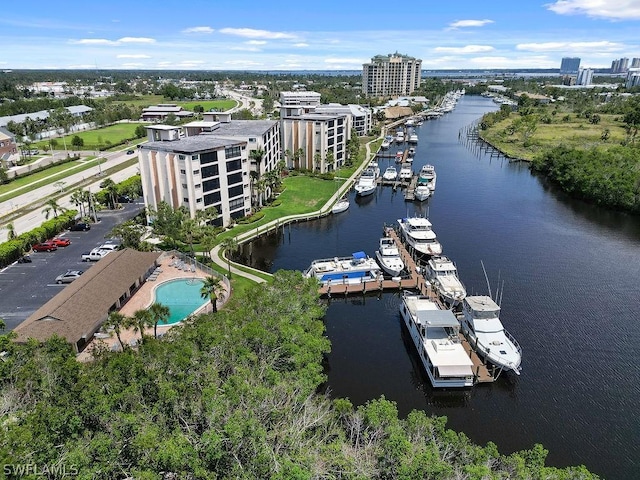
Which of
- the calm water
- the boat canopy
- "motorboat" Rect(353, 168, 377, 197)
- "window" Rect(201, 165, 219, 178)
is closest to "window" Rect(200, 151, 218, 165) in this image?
"window" Rect(201, 165, 219, 178)

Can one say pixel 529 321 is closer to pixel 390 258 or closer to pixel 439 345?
pixel 439 345

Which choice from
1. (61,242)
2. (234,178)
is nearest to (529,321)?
(234,178)

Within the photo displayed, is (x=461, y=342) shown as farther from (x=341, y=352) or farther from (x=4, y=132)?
(x=4, y=132)

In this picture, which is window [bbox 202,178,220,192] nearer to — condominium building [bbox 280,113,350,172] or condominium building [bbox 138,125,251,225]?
condominium building [bbox 138,125,251,225]

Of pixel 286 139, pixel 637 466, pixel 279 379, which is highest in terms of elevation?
pixel 286 139

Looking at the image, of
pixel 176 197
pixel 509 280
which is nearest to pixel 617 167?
pixel 509 280

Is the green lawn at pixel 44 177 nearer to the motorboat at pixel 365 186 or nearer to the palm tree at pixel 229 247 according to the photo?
the palm tree at pixel 229 247
